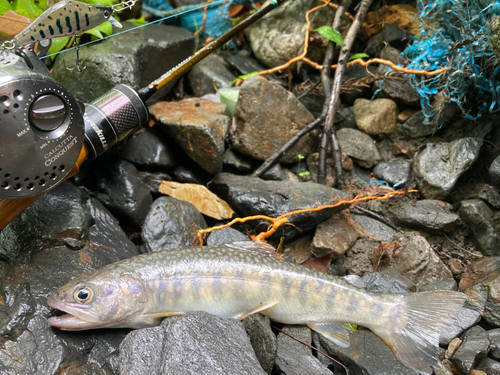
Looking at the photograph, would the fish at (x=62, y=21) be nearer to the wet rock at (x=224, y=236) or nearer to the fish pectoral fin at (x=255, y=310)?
the wet rock at (x=224, y=236)

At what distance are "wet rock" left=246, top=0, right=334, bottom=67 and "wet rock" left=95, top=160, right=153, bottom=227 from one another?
8.11ft

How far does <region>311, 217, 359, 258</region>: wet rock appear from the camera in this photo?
10.2ft

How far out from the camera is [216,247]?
2576 millimetres

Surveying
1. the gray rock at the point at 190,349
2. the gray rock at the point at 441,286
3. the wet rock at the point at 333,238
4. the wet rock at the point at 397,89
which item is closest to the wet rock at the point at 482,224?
the gray rock at the point at 441,286

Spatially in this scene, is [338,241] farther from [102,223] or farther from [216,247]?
[102,223]

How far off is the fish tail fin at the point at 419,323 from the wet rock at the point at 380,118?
2319mm

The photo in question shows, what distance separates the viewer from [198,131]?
3.53 metres

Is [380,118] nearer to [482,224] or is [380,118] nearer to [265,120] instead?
[265,120]

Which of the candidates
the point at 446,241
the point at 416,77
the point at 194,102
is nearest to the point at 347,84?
the point at 416,77

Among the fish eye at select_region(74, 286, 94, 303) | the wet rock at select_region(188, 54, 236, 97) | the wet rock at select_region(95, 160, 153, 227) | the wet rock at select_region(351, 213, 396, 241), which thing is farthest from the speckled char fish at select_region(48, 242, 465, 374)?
the wet rock at select_region(188, 54, 236, 97)

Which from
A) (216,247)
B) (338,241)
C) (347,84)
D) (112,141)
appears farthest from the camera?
(347,84)

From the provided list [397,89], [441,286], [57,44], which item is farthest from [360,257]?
[57,44]

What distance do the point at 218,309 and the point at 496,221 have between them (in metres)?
2.58

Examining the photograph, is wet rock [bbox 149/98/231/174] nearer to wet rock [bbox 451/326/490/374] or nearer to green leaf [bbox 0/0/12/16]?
green leaf [bbox 0/0/12/16]
